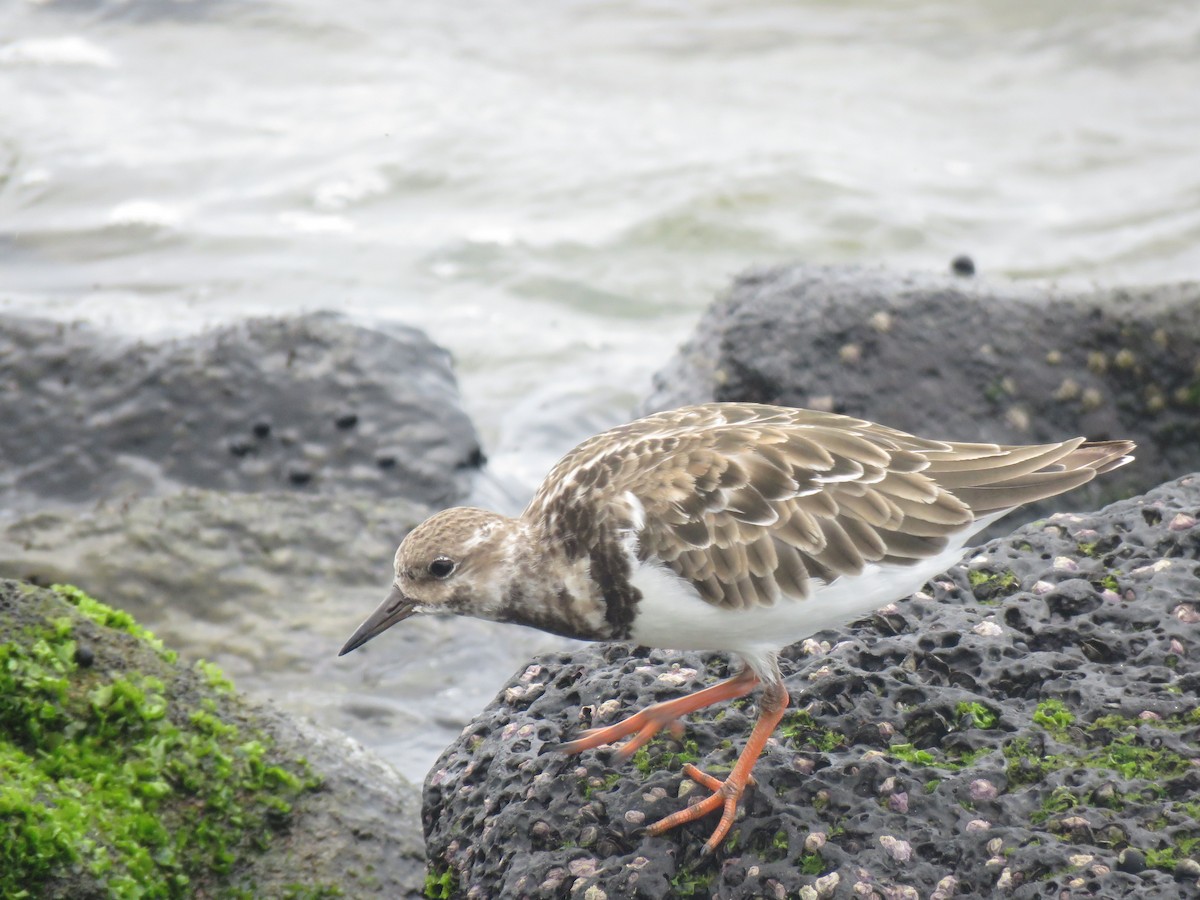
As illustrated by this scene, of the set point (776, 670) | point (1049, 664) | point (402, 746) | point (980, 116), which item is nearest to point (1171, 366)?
point (1049, 664)

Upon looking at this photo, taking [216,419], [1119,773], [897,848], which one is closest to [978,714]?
[1119,773]

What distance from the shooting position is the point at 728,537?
363 cm

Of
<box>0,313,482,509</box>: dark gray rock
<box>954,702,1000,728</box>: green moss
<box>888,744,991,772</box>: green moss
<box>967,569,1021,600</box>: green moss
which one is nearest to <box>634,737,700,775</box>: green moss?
<box>888,744,991,772</box>: green moss

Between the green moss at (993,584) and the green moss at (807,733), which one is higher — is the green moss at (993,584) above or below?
above

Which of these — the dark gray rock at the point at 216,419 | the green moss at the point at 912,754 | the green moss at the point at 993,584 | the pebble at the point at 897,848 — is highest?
the green moss at the point at 993,584

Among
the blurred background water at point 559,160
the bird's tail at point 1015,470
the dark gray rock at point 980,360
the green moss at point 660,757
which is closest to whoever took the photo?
the green moss at point 660,757

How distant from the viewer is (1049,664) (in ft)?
11.7

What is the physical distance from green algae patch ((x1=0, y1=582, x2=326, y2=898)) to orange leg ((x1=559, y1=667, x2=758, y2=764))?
98cm

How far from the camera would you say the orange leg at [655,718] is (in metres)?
3.67

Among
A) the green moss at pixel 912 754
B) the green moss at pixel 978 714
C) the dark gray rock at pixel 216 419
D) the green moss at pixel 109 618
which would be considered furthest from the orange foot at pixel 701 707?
the dark gray rock at pixel 216 419

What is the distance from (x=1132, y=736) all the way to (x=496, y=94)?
1003 cm

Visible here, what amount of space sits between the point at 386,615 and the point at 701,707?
1007 millimetres

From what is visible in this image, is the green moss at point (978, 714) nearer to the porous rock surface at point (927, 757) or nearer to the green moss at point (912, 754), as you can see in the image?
the porous rock surface at point (927, 757)

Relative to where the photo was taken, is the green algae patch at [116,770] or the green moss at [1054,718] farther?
the green moss at [1054,718]
